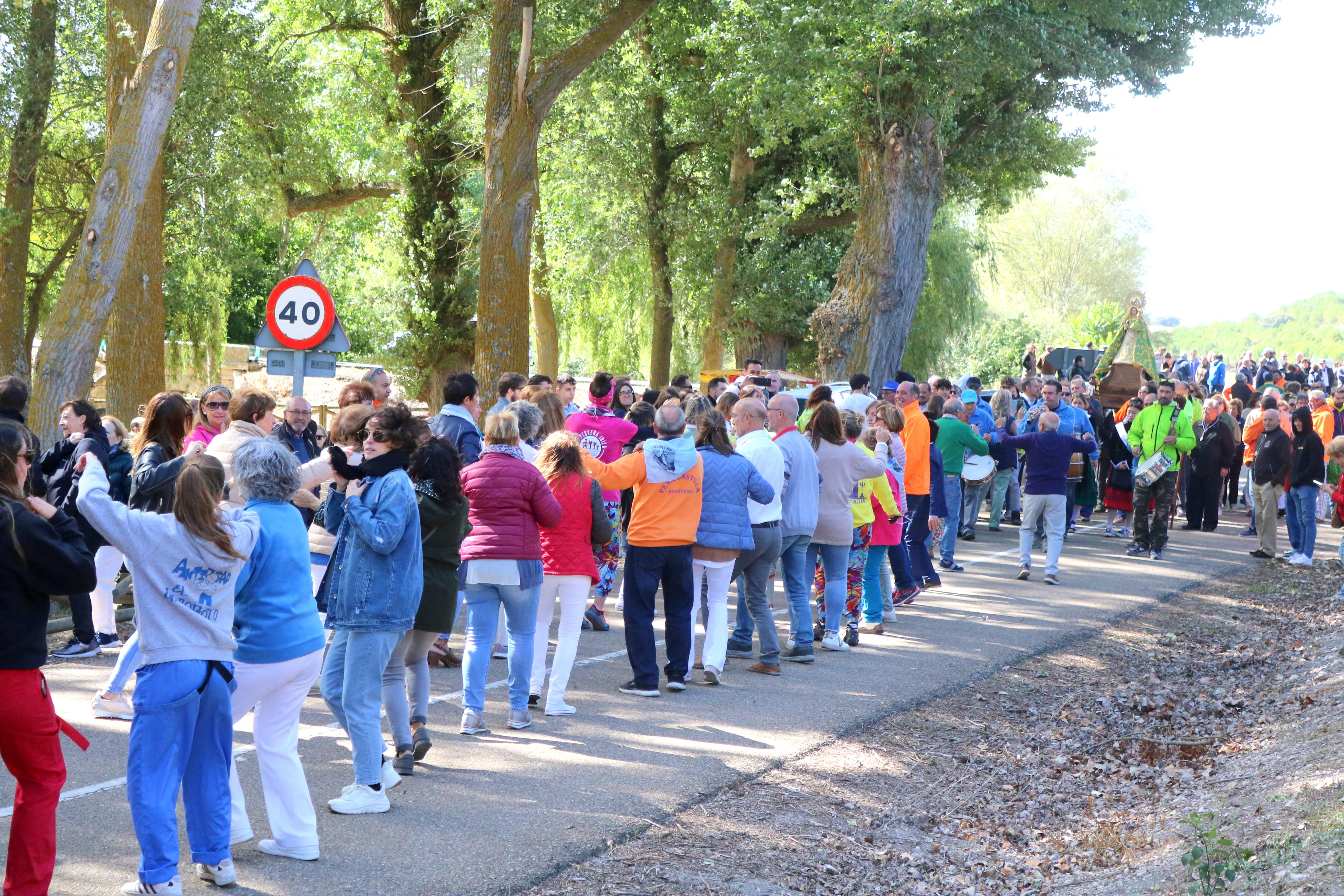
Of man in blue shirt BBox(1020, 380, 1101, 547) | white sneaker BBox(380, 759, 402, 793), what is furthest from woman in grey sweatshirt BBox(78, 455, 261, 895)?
man in blue shirt BBox(1020, 380, 1101, 547)

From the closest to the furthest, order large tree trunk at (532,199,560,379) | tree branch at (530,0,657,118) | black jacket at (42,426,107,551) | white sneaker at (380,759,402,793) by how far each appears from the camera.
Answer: white sneaker at (380,759,402,793)
black jacket at (42,426,107,551)
tree branch at (530,0,657,118)
large tree trunk at (532,199,560,379)

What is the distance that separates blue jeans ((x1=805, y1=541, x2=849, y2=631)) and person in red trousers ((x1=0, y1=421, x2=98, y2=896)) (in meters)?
6.28

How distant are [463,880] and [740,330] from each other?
2367 cm

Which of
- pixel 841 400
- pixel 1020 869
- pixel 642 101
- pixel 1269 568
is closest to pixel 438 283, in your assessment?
pixel 642 101

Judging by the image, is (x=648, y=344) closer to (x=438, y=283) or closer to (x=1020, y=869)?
(x=438, y=283)

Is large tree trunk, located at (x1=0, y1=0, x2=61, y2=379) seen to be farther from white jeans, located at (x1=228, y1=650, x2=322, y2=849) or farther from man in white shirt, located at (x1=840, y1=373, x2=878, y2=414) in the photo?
white jeans, located at (x1=228, y1=650, x2=322, y2=849)

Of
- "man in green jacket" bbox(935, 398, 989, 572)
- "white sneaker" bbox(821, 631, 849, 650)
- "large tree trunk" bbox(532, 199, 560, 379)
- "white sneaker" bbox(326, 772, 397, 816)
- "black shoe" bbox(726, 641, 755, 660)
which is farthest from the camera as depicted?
"large tree trunk" bbox(532, 199, 560, 379)

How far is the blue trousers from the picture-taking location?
4.70 m

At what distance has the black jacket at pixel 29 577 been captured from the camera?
14.4ft

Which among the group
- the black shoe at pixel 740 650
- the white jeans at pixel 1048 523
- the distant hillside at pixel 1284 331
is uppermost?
the distant hillside at pixel 1284 331

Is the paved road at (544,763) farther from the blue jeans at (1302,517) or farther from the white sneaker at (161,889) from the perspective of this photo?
the blue jeans at (1302,517)

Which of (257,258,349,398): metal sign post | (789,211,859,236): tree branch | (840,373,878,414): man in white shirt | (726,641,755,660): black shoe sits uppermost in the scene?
(789,211,859,236): tree branch

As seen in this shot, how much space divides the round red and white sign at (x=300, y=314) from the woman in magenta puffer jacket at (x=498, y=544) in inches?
136

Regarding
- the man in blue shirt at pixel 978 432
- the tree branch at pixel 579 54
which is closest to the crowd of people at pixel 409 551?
the man in blue shirt at pixel 978 432
